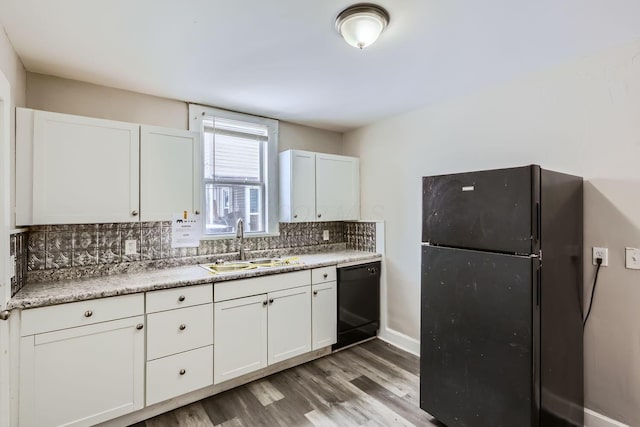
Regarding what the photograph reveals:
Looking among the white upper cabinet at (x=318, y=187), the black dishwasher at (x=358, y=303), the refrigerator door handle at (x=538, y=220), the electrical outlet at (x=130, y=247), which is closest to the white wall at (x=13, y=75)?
the electrical outlet at (x=130, y=247)

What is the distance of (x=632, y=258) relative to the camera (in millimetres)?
1825

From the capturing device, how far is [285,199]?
3.25 m

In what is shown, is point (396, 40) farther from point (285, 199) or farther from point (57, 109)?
point (57, 109)

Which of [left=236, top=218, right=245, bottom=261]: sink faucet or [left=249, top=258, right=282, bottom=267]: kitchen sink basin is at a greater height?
[left=236, top=218, right=245, bottom=261]: sink faucet

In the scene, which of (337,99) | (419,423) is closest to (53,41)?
(337,99)

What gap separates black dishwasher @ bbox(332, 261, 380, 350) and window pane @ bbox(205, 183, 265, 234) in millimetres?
1057

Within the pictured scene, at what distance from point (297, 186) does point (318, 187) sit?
262mm

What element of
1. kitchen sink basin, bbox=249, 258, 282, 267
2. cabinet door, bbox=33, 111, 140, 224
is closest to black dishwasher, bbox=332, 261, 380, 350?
kitchen sink basin, bbox=249, 258, 282, 267

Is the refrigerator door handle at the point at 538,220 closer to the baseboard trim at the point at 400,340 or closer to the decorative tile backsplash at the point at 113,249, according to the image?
the baseboard trim at the point at 400,340

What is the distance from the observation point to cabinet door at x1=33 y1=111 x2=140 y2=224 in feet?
6.37

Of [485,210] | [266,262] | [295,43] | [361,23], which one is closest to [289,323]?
[266,262]

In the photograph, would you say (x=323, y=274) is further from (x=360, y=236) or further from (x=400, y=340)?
(x=400, y=340)

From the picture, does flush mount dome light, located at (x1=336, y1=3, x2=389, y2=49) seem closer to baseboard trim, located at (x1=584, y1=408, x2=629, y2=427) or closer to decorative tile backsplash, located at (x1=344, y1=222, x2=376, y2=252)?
decorative tile backsplash, located at (x1=344, y1=222, x2=376, y2=252)

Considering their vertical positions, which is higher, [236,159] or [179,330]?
[236,159]
